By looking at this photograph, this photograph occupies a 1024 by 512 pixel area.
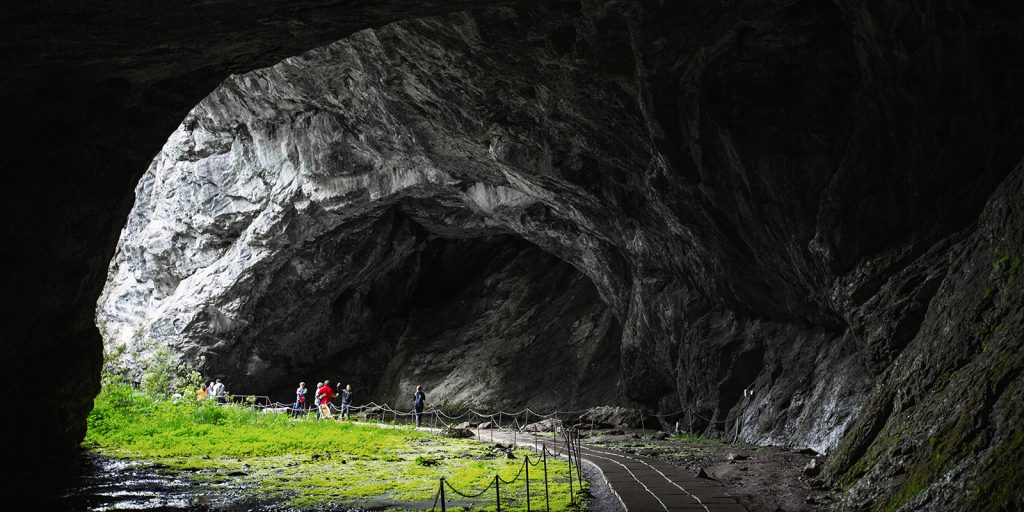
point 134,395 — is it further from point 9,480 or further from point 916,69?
point 916,69

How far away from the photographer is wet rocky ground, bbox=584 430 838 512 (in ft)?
28.1

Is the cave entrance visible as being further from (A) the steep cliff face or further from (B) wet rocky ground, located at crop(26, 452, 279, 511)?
(B) wet rocky ground, located at crop(26, 452, 279, 511)

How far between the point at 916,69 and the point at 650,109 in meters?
4.81

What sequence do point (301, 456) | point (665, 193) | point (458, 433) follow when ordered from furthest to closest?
point (458, 433) → point (665, 193) → point (301, 456)

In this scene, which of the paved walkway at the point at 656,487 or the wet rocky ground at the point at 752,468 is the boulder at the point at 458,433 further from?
the paved walkway at the point at 656,487

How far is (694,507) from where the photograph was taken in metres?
8.33

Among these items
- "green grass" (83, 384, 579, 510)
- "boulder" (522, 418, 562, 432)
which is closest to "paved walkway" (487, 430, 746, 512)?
"green grass" (83, 384, 579, 510)

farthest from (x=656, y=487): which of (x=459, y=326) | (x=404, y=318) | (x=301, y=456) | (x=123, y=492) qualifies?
(x=404, y=318)

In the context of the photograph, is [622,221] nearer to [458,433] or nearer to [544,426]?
[458,433]

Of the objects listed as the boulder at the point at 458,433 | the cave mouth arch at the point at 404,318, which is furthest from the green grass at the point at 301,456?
the cave mouth arch at the point at 404,318

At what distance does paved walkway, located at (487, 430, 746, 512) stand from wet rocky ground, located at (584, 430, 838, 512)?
0.28 metres

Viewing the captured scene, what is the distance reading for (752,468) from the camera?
37.5 feet

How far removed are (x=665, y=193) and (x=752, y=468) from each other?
6752mm

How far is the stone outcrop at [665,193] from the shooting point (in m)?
8.92
